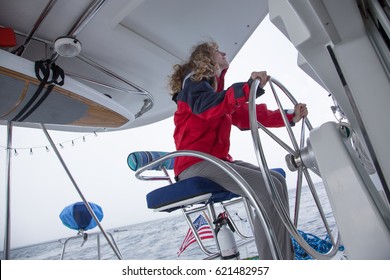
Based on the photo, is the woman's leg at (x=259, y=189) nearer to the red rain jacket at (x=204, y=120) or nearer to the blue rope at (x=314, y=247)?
the red rain jacket at (x=204, y=120)

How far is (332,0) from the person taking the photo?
13.6 inches

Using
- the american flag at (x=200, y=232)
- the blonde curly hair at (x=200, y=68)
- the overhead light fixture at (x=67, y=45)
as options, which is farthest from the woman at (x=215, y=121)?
the american flag at (x=200, y=232)

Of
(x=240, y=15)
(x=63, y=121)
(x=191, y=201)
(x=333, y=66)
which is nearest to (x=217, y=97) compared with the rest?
(x=191, y=201)

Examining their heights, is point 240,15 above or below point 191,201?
above

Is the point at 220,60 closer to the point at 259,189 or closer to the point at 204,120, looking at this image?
the point at 204,120

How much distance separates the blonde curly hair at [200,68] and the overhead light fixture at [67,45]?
442 mm

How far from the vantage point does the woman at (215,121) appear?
2.83ft

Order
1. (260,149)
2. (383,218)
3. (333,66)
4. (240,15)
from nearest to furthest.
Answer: (383,218) → (333,66) → (260,149) → (240,15)

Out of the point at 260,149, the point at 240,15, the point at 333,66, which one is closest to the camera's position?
the point at 333,66

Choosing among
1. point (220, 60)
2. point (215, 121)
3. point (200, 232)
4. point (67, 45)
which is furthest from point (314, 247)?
point (67, 45)

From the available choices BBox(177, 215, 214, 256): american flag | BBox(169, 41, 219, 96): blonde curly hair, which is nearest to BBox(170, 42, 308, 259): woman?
BBox(169, 41, 219, 96): blonde curly hair

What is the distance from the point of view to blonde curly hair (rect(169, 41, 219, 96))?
1097mm
